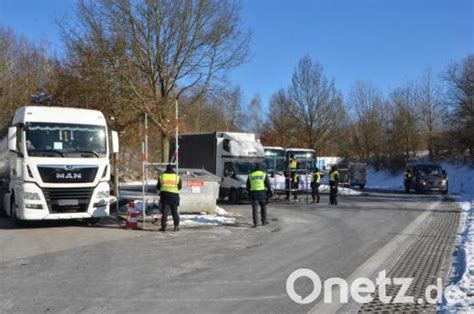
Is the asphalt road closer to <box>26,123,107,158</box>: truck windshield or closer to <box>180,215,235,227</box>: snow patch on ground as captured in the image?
<box>180,215,235,227</box>: snow patch on ground

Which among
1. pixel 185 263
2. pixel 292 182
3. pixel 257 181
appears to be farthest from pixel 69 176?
pixel 292 182

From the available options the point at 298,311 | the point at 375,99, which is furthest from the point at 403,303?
the point at 375,99

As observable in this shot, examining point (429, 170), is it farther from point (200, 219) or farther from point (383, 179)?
point (200, 219)

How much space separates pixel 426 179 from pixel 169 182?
23496 mm

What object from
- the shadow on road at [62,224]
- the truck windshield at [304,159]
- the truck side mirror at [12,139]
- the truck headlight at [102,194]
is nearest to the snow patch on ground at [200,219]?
the shadow on road at [62,224]

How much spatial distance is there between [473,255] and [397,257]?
4.35 feet

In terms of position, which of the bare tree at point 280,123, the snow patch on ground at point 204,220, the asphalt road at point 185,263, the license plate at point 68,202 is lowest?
the asphalt road at point 185,263

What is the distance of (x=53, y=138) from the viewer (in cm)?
1460

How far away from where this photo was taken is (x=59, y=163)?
14320mm

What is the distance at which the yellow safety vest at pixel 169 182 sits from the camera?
1423 centimetres

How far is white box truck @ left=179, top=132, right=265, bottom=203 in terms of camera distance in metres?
24.5

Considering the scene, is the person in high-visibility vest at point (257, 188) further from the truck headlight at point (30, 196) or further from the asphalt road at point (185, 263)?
the truck headlight at point (30, 196)

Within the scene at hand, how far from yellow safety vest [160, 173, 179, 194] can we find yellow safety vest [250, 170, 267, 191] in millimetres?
2303

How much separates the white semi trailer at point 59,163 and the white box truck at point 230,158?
30.7ft
